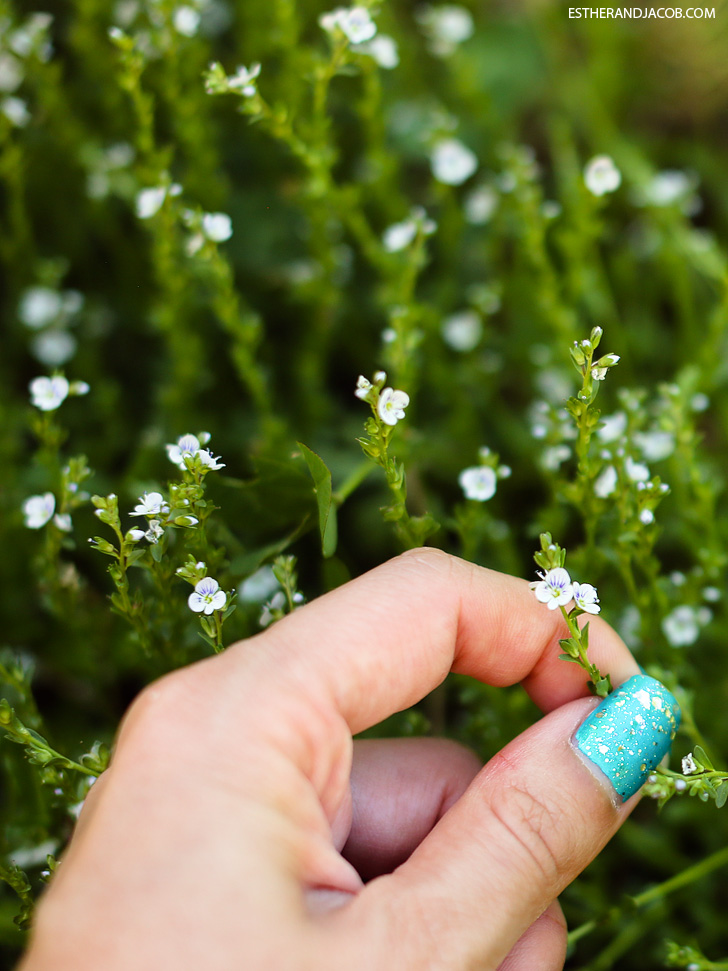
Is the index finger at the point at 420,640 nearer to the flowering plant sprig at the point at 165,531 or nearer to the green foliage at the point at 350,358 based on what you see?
the green foliage at the point at 350,358

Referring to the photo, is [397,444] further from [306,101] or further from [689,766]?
[306,101]

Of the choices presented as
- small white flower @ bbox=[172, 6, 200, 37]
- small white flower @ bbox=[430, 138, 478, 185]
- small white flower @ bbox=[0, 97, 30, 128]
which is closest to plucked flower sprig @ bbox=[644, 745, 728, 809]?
small white flower @ bbox=[430, 138, 478, 185]

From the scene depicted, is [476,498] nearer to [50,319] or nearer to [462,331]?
[462,331]

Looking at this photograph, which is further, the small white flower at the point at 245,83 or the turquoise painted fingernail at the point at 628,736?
the small white flower at the point at 245,83

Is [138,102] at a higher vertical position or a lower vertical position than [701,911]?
higher

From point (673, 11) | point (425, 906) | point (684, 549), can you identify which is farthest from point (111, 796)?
point (673, 11)

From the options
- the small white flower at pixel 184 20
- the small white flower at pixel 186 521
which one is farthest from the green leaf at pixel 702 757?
the small white flower at pixel 184 20
